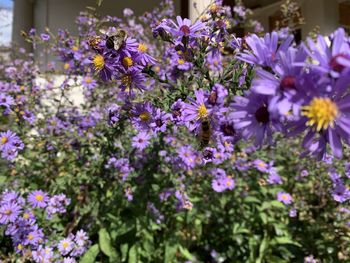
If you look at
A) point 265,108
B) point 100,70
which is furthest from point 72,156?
point 265,108

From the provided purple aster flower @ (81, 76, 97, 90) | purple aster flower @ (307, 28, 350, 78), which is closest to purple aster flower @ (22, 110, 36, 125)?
purple aster flower @ (81, 76, 97, 90)

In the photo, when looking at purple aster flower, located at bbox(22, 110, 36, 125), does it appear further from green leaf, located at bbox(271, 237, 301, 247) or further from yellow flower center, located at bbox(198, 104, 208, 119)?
yellow flower center, located at bbox(198, 104, 208, 119)

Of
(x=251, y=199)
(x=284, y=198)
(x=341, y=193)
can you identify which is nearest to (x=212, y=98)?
(x=341, y=193)

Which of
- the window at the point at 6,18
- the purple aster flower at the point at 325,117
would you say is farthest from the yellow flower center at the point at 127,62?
the window at the point at 6,18

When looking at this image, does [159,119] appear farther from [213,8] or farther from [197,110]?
[213,8]

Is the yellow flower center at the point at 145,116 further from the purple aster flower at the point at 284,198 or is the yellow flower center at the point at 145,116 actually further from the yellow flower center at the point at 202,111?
the purple aster flower at the point at 284,198

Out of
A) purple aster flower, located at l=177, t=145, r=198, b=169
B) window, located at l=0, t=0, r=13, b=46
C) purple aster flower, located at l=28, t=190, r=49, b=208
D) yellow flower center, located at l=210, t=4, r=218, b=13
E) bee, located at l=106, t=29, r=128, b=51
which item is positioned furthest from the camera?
window, located at l=0, t=0, r=13, b=46

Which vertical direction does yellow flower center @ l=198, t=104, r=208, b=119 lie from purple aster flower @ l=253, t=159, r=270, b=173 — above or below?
above
